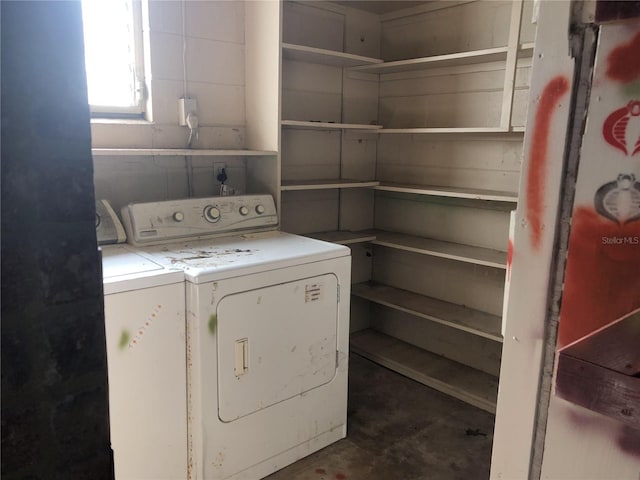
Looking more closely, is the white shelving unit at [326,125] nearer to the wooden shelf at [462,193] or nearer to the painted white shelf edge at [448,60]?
the painted white shelf edge at [448,60]

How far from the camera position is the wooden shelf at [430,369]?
2.76 m

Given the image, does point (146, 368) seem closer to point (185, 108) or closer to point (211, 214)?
point (211, 214)

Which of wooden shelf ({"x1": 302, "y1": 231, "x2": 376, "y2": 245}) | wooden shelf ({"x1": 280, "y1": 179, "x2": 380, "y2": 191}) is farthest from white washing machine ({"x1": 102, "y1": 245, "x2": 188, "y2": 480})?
wooden shelf ({"x1": 302, "y1": 231, "x2": 376, "y2": 245})

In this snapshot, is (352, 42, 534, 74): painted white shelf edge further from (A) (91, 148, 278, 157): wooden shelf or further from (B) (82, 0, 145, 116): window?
(B) (82, 0, 145, 116): window

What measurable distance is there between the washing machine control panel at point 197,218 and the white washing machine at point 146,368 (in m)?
0.36

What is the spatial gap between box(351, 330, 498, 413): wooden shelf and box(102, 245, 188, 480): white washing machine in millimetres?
1556

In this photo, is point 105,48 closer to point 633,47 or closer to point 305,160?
point 305,160

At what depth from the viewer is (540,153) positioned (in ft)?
2.41

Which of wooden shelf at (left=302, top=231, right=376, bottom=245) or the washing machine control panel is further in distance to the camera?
wooden shelf at (left=302, top=231, right=376, bottom=245)

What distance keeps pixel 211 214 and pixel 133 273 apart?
0.72m

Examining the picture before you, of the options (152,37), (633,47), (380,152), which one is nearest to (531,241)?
A: (633,47)

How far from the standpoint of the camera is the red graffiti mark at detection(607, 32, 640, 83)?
63cm

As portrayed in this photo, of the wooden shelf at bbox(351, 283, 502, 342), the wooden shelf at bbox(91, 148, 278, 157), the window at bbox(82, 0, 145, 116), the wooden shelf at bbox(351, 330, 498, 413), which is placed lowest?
the wooden shelf at bbox(351, 330, 498, 413)

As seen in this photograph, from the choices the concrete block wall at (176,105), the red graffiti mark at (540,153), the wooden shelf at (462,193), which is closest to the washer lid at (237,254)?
the concrete block wall at (176,105)
